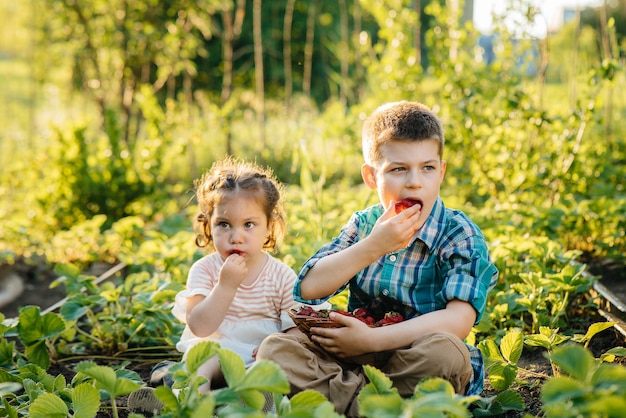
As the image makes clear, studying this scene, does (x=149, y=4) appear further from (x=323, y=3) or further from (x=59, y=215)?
(x=323, y=3)

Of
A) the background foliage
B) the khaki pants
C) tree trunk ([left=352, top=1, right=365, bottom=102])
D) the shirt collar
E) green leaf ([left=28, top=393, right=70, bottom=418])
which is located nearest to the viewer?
green leaf ([left=28, top=393, right=70, bottom=418])

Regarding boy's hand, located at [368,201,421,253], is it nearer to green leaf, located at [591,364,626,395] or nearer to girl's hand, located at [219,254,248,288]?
girl's hand, located at [219,254,248,288]

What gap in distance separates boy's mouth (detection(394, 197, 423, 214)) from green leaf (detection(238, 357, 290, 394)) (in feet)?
2.42

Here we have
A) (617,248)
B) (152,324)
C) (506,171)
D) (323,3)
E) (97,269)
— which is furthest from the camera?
(323,3)

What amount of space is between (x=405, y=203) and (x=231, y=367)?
0.77m

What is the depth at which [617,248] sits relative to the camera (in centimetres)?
341

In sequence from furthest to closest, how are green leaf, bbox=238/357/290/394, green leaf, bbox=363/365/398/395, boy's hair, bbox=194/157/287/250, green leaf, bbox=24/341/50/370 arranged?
green leaf, bbox=24/341/50/370, boy's hair, bbox=194/157/287/250, green leaf, bbox=363/365/398/395, green leaf, bbox=238/357/290/394

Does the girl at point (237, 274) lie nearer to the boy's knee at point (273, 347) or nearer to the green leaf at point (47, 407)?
the boy's knee at point (273, 347)

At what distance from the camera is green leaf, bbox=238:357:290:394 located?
1.29 m

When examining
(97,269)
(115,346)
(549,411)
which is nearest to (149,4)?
(97,269)

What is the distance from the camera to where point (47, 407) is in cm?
160

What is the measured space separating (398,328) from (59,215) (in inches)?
152

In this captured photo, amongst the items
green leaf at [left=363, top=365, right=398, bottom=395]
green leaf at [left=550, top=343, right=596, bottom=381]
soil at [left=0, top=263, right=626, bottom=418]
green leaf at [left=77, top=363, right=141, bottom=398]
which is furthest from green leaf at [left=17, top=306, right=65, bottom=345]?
green leaf at [left=550, top=343, right=596, bottom=381]

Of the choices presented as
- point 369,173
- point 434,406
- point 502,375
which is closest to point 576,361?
point 434,406
